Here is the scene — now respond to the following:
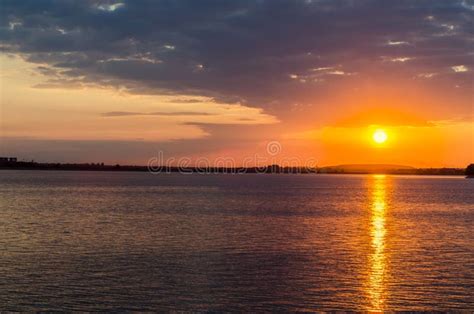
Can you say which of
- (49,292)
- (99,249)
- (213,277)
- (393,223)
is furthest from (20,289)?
(393,223)

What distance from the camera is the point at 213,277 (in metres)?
28.2

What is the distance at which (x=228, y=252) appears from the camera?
36375mm

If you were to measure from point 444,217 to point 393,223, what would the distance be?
39.4 ft

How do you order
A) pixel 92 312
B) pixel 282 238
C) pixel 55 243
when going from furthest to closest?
pixel 282 238, pixel 55 243, pixel 92 312

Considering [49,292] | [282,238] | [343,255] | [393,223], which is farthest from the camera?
[393,223]

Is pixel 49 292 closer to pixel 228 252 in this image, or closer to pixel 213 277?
pixel 213 277

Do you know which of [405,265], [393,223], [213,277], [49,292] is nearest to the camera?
[49,292]

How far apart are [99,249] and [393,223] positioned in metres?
35.3

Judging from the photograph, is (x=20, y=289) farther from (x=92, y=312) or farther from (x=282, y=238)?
(x=282, y=238)

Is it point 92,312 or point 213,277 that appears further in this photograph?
point 213,277

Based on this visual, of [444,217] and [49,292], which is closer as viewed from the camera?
[49,292]

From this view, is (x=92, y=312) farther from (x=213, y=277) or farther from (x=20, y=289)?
(x=213, y=277)

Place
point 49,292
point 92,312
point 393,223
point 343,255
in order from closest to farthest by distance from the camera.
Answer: point 92,312 < point 49,292 < point 343,255 < point 393,223

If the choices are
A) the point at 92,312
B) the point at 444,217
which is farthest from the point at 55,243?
the point at 444,217
